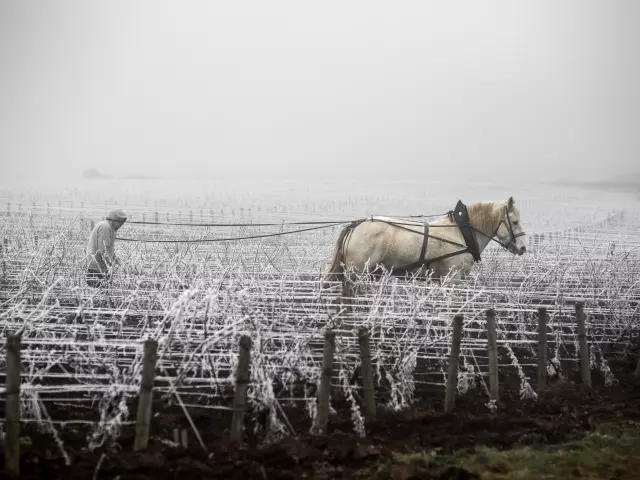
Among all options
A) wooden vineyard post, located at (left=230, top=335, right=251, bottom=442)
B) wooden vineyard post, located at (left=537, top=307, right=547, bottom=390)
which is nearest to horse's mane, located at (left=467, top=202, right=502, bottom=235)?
wooden vineyard post, located at (left=537, top=307, right=547, bottom=390)

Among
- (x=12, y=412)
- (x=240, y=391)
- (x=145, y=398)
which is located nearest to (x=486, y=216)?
(x=240, y=391)

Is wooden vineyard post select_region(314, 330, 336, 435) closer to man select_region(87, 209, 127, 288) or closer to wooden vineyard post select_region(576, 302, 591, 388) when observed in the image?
wooden vineyard post select_region(576, 302, 591, 388)

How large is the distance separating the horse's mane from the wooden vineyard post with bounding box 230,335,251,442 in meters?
5.56

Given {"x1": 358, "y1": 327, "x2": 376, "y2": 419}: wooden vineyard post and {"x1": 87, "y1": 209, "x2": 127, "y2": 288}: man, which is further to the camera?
{"x1": 87, "y1": 209, "x2": 127, "y2": 288}: man

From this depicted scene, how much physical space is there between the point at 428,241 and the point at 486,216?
118 cm

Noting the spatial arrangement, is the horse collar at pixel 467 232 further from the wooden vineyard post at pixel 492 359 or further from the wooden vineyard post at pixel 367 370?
the wooden vineyard post at pixel 367 370

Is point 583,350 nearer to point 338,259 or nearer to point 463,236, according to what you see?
point 463,236

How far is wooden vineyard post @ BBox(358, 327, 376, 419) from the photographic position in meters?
5.27

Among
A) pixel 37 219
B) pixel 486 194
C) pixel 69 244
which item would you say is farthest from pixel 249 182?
pixel 69 244

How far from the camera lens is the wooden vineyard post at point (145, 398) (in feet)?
14.7

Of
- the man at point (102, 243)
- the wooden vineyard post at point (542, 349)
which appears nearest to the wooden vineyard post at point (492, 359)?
the wooden vineyard post at point (542, 349)

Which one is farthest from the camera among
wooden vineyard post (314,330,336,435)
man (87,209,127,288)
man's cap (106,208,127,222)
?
man's cap (106,208,127,222)

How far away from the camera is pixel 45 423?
15.9 ft

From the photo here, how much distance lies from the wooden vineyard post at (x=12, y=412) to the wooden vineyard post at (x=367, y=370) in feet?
8.91
